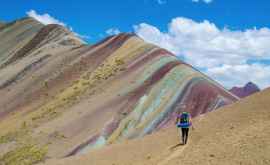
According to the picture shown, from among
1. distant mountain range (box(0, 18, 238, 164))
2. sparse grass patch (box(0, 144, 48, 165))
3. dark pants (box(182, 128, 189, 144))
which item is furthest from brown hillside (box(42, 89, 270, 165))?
distant mountain range (box(0, 18, 238, 164))

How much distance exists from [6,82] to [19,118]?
18398 mm

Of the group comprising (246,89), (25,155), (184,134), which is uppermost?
(246,89)

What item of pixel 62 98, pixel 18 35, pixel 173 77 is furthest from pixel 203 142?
pixel 18 35

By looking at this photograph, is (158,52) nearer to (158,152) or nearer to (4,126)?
(4,126)

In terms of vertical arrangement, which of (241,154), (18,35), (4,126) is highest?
(18,35)

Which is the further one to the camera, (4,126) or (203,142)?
(4,126)

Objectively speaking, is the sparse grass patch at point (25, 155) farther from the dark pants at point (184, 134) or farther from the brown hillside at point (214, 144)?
the dark pants at point (184, 134)

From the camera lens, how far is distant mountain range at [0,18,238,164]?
32.6 metres

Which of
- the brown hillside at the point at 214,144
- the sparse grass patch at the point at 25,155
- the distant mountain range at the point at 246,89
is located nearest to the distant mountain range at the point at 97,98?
the sparse grass patch at the point at 25,155

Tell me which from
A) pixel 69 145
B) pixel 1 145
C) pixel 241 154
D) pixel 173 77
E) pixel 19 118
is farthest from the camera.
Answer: pixel 19 118

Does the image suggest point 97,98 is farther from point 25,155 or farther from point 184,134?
point 184,134

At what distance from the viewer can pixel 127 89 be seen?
38.9 metres

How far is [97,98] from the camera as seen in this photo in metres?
39.4

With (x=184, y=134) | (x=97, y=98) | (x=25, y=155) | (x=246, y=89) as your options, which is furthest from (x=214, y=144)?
(x=246, y=89)
